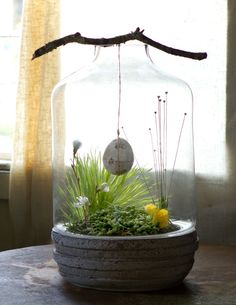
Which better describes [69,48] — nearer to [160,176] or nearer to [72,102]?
[72,102]

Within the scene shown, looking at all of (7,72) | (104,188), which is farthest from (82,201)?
(7,72)

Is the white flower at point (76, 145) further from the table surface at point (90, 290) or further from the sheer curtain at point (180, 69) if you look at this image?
the sheer curtain at point (180, 69)

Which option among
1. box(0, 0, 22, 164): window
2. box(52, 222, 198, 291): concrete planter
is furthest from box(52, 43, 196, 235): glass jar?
box(0, 0, 22, 164): window

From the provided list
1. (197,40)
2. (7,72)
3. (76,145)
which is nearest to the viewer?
(76,145)

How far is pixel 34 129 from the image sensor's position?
1.91 m

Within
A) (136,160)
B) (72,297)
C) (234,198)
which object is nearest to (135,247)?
(72,297)

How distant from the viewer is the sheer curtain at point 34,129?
1.87m

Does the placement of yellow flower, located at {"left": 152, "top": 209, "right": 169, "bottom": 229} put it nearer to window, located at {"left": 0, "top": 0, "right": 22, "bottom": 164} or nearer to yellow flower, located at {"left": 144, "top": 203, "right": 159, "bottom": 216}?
yellow flower, located at {"left": 144, "top": 203, "right": 159, "bottom": 216}

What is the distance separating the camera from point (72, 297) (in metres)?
1.14

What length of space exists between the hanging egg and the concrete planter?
142 mm

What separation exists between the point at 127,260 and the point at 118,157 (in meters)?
0.19

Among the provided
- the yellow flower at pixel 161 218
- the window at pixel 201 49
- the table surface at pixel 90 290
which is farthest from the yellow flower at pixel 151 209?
the window at pixel 201 49

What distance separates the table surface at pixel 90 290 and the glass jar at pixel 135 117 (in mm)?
102

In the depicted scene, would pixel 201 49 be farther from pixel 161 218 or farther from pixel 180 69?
pixel 161 218
